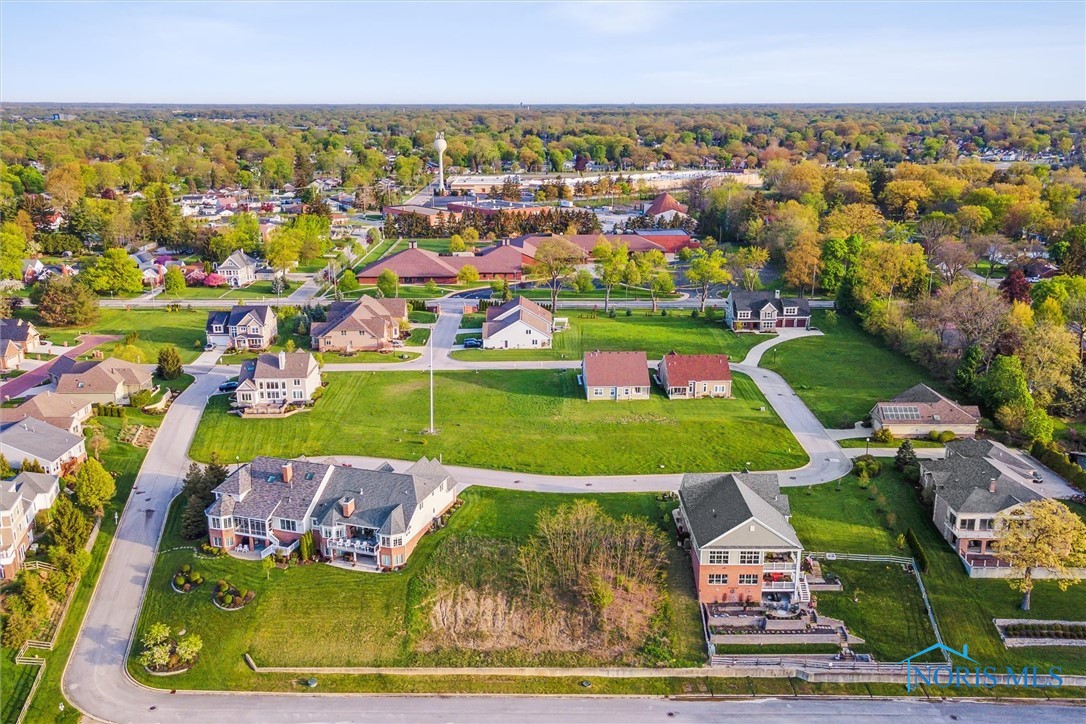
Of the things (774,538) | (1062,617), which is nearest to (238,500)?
(774,538)

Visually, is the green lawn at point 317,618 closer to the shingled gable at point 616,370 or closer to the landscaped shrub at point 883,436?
the landscaped shrub at point 883,436

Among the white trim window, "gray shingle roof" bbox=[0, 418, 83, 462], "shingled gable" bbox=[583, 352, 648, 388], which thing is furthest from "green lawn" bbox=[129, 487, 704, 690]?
"shingled gable" bbox=[583, 352, 648, 388]

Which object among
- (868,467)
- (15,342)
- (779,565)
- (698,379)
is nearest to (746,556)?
(779,565)

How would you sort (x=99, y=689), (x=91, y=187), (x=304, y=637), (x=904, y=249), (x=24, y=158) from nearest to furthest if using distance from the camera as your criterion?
(x=99, y=689)
(x=304, y=637)
(x=904, y=249)
(x=91, y=187)
(x=24, y=158)

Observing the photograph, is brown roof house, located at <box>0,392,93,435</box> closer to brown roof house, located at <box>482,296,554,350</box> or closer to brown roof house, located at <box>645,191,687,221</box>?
brown roof house, located at <box>482,296,554,350</box>

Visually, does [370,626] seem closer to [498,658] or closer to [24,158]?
[498,658]

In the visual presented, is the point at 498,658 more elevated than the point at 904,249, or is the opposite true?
the point at 904,249
